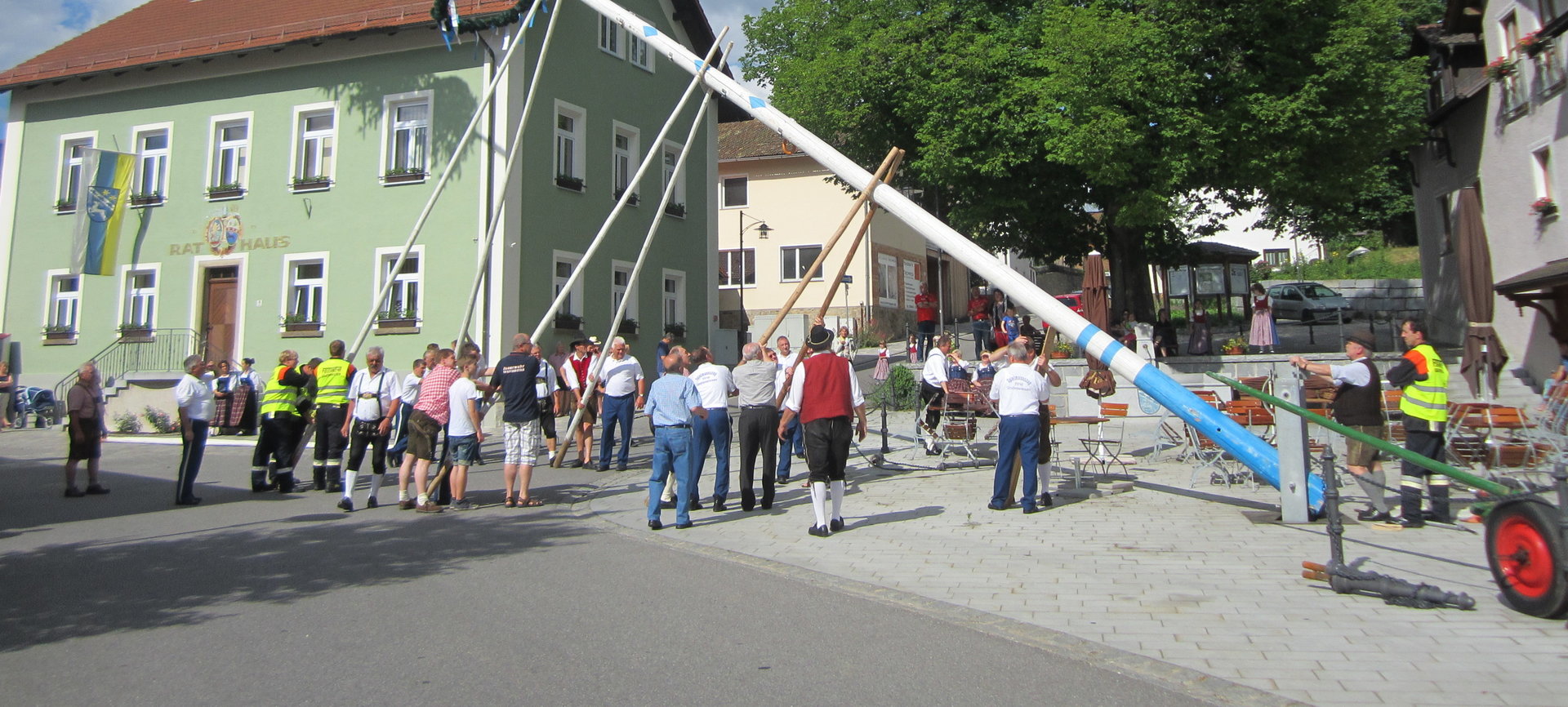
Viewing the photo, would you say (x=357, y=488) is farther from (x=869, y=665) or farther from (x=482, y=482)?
(x=869, y=665)

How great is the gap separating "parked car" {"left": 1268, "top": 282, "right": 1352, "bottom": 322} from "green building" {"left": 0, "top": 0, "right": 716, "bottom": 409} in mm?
23247

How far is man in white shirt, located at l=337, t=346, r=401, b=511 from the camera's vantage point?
1005 centimetres

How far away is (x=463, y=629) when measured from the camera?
5309mm

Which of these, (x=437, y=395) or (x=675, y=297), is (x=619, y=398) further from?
(x=675, y=297)

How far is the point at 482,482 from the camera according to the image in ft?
38.7

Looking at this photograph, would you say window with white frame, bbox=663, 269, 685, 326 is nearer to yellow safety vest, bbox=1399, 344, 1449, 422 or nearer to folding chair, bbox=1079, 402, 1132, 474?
folding chair, bbox=1079, 402, 1132, 474

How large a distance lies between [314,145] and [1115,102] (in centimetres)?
1669

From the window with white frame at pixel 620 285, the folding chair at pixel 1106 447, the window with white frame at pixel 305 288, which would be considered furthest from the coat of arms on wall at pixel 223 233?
the folding chair at pixel 1106 447

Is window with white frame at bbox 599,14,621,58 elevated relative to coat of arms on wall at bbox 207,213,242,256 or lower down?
elevated

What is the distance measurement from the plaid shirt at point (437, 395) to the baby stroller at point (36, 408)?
54.7ft

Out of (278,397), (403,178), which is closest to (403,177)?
(403,178)

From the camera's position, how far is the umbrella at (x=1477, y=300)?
14.4 meters

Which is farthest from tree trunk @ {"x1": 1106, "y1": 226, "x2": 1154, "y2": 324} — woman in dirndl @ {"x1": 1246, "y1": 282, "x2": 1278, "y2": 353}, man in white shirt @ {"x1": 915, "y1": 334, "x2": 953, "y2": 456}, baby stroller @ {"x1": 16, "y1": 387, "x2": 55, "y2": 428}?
baby stroller @ {"x1": 16, "y1": 387, "x2": 55, "y2": 428}

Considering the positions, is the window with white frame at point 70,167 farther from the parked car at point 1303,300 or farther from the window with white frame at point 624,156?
the parked car at point 1303,300
